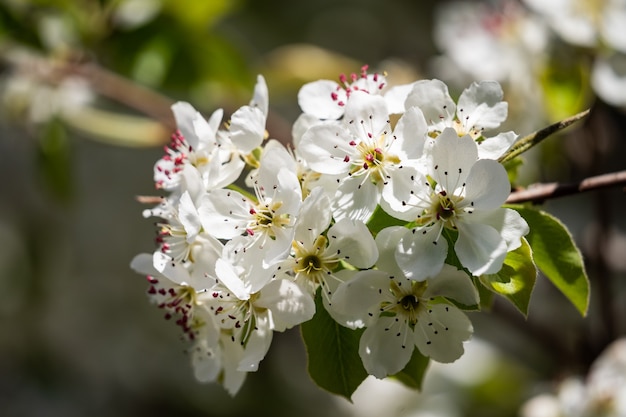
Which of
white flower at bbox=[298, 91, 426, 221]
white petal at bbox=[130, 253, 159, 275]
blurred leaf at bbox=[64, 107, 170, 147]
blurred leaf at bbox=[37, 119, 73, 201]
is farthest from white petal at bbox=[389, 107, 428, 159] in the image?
blurred leaf at bbox=[37, 119, 73, 201]

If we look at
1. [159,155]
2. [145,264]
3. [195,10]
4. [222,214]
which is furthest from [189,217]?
[159,155]

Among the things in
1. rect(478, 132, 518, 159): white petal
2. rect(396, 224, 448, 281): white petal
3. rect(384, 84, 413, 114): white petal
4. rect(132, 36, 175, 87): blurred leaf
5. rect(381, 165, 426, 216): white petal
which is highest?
rect(478, 132, 518, 159): white petal

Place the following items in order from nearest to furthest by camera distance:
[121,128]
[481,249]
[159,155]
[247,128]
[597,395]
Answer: [481,249]
[247,128]
[597,395]
[121,128]
[159,155]

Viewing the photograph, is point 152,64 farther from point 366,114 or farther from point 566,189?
point 566,189

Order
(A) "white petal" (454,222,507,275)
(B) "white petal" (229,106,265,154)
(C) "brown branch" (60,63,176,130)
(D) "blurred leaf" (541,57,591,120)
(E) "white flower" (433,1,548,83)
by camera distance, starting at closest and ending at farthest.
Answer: (A) "white petal" (454,222,507,275) → (B) "white petal" (229,106,265,154) → (D) "blurred leaf" (541,57,591,120) → (E) "white flower" (433,1,548,83) → (C) "brown branch" (60,63,176,130)

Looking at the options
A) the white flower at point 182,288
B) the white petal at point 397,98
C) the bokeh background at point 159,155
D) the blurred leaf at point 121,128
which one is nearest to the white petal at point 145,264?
the white flower at point 182,288

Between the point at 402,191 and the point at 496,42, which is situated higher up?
the point at 402,191

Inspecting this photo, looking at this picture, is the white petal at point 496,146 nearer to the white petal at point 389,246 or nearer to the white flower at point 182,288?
the white petal at point 389,246

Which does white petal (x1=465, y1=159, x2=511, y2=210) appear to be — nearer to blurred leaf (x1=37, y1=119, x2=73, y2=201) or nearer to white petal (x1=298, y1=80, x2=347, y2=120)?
white petal (x1=298, y1=80, x2=347, y2=120)
